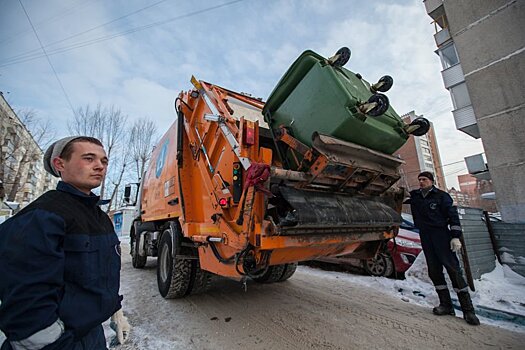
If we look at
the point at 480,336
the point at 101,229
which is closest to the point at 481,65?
the point at 480,336

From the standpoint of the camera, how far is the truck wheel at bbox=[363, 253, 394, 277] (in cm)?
488

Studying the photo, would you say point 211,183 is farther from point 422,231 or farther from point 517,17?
point 517,17

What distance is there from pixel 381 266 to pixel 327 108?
4.00 metres

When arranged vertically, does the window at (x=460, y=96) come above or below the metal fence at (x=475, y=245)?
above

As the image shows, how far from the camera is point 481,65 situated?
7.01 meters

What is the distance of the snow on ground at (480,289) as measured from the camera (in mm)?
3334

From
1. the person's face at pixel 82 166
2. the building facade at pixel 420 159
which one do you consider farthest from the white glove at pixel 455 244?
the building facade at pixel 420 159

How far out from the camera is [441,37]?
993 cm

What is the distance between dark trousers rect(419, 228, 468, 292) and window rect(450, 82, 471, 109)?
6.78 meters

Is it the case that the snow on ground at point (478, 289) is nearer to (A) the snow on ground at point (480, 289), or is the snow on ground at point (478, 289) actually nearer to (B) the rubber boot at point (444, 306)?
(A) the snow on ground at point (480, 289)

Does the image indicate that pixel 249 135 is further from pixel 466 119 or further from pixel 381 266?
pixel 466 119

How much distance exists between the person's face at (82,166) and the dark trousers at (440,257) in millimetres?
3968

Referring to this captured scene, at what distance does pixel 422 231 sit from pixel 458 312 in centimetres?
108

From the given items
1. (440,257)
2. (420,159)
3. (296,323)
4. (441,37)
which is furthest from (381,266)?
(420,159)
